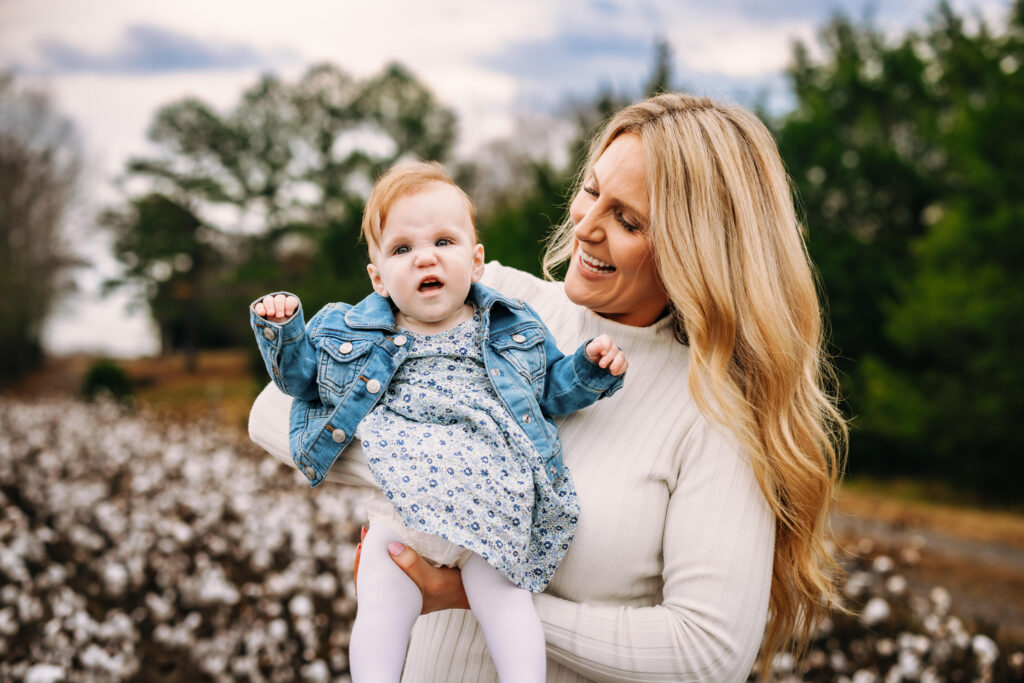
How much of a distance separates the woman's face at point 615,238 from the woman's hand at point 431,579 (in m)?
0.75

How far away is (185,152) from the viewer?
105 ft

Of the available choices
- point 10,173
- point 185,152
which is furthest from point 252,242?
point 10,173

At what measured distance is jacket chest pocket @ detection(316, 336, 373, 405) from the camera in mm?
2012

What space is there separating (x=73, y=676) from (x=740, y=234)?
367 cm

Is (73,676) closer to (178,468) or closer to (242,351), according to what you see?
(178,468)

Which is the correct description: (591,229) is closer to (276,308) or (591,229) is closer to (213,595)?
(276,308)

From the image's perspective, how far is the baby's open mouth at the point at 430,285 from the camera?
2.06 metres

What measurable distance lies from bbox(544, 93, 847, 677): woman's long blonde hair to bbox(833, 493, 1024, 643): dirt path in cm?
419

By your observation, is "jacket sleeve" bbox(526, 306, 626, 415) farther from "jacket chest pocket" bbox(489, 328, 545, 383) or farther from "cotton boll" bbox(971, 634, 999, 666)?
"cotton boll" bbox(971, 634, 999, 666)

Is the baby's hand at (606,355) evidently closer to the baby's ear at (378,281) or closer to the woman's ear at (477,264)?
the woman's ear at (477,264)

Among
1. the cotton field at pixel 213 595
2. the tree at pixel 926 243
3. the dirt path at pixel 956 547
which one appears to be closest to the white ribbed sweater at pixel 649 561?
the cotton field at pixel 213 595

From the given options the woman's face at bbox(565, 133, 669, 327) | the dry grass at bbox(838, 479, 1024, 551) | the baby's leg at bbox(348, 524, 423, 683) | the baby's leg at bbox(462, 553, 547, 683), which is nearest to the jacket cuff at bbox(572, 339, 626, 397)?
the woman's face at bbox(565, 133, 669, 327)

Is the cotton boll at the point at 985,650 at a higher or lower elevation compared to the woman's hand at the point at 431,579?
lower

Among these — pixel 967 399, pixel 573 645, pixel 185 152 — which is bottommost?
pixel 967 399
